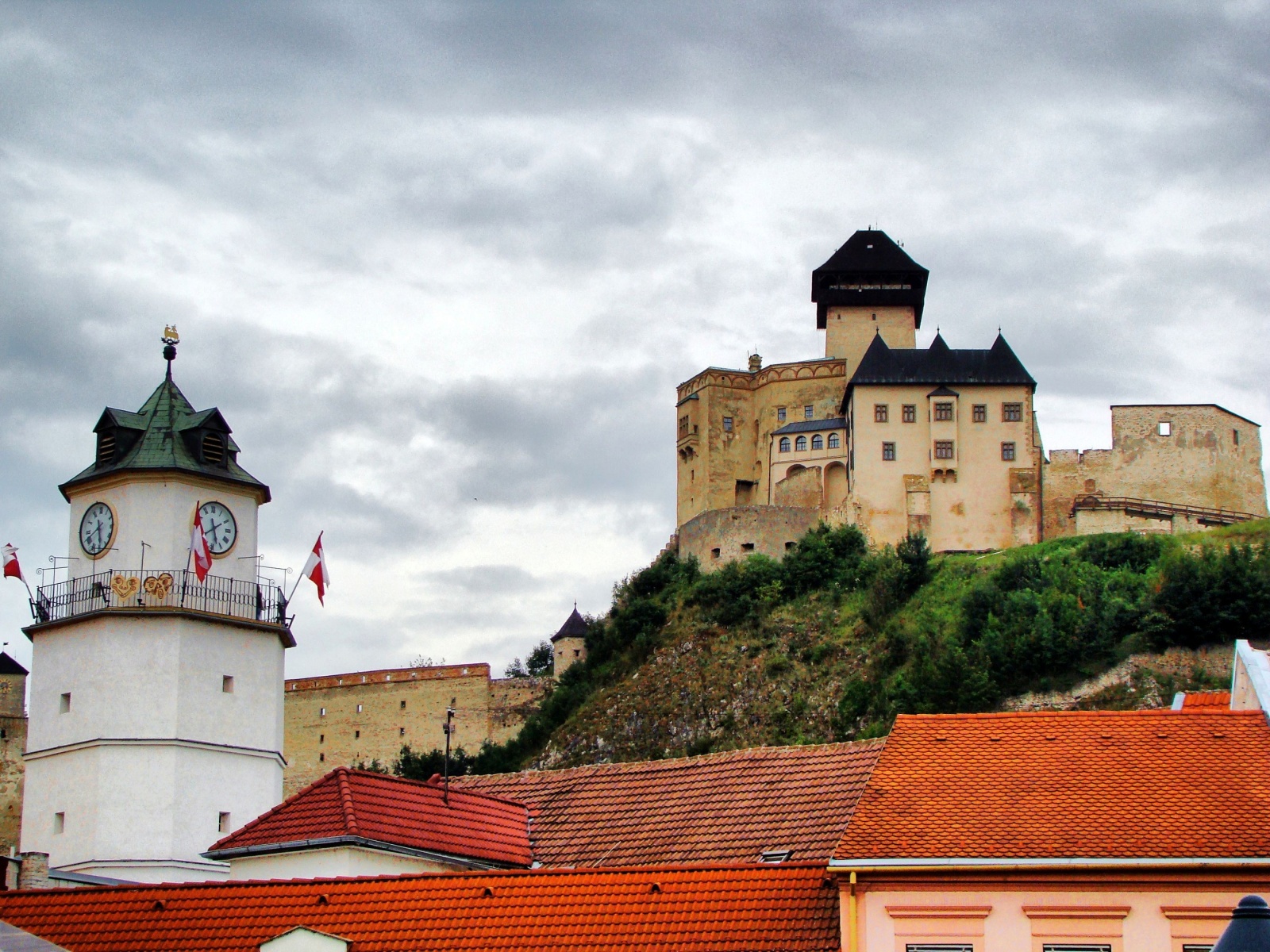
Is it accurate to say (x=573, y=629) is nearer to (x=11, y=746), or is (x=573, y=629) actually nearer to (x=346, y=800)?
(x=11, y=746)

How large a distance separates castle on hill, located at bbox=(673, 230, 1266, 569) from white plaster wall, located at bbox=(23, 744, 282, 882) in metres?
52.0

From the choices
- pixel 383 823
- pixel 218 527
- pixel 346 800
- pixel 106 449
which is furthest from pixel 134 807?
pixel 383 823

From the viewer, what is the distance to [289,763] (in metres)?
90.6

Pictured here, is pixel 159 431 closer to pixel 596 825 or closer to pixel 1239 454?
pixel 596 825

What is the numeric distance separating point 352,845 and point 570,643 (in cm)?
6657

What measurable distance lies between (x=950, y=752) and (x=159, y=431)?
1950 cm

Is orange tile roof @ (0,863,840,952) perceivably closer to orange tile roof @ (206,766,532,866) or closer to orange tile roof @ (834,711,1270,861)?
orange tile roof @ (834,711,1270,861)

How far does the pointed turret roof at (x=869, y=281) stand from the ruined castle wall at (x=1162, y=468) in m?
15.1

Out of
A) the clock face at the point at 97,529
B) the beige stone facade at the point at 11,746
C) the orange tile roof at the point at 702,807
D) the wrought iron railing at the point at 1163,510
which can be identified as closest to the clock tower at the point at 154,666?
Result: the clock face at the point at 97,529

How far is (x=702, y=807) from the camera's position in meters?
30.3

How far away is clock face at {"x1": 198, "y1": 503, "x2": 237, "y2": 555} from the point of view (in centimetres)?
3912

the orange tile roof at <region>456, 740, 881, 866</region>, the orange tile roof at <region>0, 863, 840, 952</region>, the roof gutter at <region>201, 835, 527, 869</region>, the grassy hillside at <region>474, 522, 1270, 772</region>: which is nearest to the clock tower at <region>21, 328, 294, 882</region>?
the roof gutter at <region>201, 835, 527, 869</region>

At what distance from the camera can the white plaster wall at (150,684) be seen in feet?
121

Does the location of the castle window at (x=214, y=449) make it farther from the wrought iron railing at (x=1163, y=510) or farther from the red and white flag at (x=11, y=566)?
the wrought iron railing at (x=1163, y=510)
